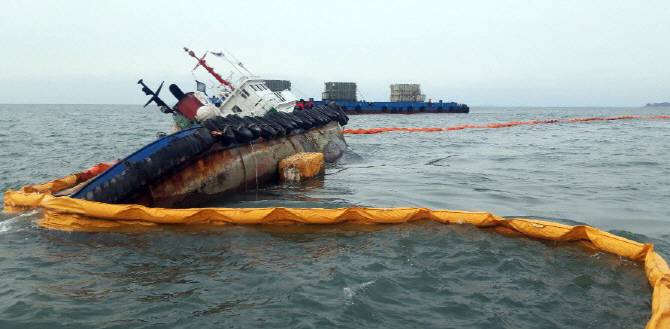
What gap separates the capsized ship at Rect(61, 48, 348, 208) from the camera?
864 centimetres

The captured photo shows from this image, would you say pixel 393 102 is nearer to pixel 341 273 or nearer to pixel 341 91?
pixel 341 91

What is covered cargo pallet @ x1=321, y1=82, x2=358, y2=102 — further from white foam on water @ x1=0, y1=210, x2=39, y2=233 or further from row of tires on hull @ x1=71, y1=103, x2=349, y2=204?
white foam on water @ x1=0, y1=210, x2=39, y2=233

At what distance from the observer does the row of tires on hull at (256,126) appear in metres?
11.2

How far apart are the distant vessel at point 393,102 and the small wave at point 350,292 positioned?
60.8 metres

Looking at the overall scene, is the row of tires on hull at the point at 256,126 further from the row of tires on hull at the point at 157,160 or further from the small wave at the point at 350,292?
the small wave at the point at 350,292

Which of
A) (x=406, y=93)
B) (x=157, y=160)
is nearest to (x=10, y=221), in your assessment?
(x=157, y=160)

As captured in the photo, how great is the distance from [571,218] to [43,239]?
9.35 metres

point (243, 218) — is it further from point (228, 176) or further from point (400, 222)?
point (228, 176)

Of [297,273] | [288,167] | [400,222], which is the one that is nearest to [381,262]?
[297,273]

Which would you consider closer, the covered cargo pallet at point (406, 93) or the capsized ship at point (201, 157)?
the capsized ship at point (201, 157)

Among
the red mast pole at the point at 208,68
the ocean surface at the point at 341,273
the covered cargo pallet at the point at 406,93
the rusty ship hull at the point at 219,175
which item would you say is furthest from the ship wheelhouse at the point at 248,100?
the covered cargo pallet at the point at 406,93

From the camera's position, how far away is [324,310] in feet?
15.6

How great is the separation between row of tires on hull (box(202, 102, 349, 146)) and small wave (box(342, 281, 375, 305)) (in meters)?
6.72

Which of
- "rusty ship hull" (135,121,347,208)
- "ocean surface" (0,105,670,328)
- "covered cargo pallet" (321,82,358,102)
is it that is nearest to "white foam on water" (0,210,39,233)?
"ocean surface" (0,105,670,328)
